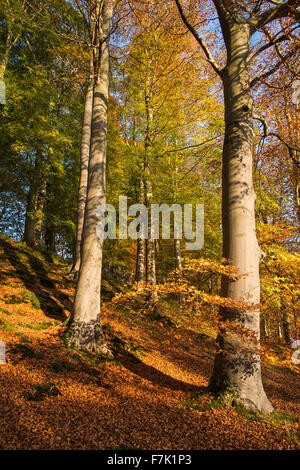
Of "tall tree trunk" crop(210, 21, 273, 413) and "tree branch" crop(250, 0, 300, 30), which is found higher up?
"tree branch" crop(250, 0, 300, 30)

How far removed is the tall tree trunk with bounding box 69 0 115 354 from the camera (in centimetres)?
473

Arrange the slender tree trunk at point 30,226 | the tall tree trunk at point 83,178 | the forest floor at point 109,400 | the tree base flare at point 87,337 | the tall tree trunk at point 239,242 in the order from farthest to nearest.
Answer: the slender tree trunk at point 30,226 → the tall tree trunk at point 83,178 → the tree base flare at point 87,337 → the tall tree trunk at point 239,242 → the forest floor at point 109,400

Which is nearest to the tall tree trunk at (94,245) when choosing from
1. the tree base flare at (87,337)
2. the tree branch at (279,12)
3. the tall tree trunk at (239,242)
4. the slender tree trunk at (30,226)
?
the tree base flare at (87,337)

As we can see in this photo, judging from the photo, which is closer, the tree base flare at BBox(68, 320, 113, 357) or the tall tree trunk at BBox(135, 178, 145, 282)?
the tree base flare at BBox(68, 320, 113, 357)

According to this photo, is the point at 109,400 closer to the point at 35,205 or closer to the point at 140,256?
the point at 140,256

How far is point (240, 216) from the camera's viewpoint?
3.73m

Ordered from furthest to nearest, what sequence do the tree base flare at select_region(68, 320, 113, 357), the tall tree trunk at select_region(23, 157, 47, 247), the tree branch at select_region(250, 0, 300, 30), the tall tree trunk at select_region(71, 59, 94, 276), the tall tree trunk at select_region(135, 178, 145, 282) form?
the tall tree trunk at select_region(135, 178, 145, 282)
the tall tree trunk at select_region(23, 157, 47, 247)
the tall tree trunk at select_region(71, 59, 94, 276)
the tree base flare at select_region(68, 320, 113, 357)
the tree branch at select_region(250, 0, 300, 30)

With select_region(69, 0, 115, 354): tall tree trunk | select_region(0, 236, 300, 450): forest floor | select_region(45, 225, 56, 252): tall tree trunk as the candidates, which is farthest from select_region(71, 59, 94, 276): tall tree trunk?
select_region(45, 225, 56, 252): tall tree trunk

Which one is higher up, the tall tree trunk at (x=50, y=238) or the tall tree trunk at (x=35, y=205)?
the tall tree trunk at (x=35, y=205)

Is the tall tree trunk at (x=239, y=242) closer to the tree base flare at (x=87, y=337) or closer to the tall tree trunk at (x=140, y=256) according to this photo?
the tree base flare at (x=87, y=337)

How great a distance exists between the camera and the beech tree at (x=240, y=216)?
3.46 m

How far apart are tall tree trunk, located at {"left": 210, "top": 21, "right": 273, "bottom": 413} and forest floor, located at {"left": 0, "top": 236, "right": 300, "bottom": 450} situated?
351 mm

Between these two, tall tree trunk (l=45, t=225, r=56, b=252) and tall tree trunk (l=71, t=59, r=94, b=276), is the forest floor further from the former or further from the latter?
tall tree trunk (l=45, t=225, r=56, b=252)
